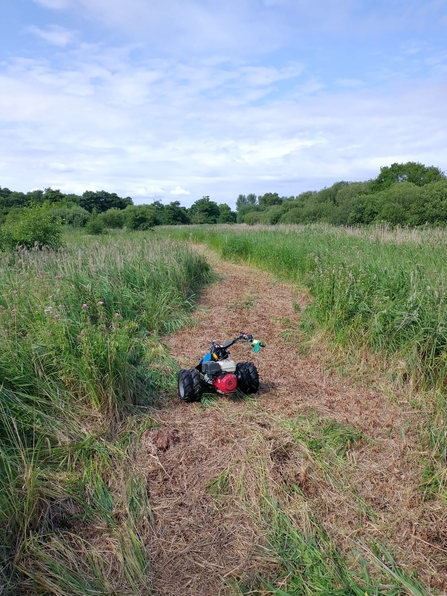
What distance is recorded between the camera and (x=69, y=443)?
2.54 metres

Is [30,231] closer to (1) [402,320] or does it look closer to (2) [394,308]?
(2) [394,308]

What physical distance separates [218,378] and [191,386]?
24 centimetres

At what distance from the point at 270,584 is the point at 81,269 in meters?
4.68

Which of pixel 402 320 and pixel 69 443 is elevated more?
pixel 402 320

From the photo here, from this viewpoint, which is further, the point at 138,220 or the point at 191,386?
the point at 138,220

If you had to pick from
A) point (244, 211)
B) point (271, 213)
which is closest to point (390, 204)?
point (271, 213)

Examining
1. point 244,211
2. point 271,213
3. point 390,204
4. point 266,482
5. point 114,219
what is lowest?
point 266,482

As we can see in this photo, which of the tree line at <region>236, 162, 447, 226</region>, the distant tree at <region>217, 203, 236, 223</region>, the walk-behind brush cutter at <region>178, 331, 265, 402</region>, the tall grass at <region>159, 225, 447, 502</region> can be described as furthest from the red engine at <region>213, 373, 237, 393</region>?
the distant tree at <region>217, 203, 236, 223</region>

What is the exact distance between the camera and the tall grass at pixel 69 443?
188 cm

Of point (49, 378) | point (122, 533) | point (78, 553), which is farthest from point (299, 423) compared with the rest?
point (49, 378)

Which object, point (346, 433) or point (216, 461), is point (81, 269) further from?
point (346, 433)

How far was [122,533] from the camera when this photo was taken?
2062mm

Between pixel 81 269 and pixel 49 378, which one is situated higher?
pixel 81 269

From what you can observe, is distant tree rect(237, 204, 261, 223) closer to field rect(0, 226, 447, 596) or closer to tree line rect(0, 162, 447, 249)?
tree line rect(0, 162, 447, 249)
